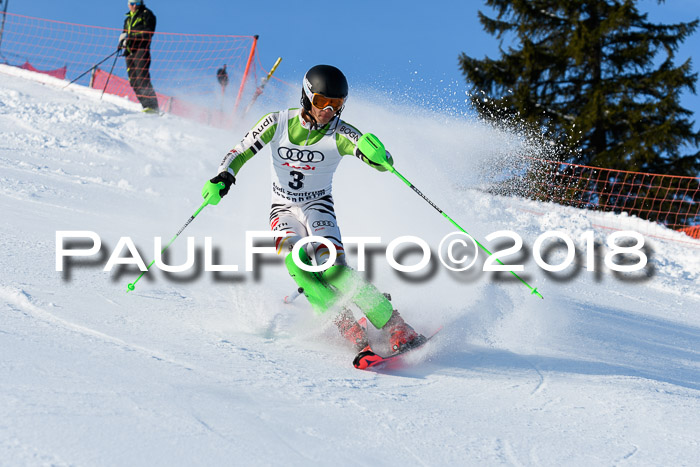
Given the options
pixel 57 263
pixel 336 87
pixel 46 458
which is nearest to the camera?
pixel 46 458

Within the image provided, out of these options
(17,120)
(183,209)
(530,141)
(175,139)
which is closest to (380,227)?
(183,209)

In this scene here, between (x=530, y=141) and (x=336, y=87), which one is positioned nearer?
(x=336, y=87)

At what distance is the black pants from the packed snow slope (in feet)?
12.5

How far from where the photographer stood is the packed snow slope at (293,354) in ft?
7.51

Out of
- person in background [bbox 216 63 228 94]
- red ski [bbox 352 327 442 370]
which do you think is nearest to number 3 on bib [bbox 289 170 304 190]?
red ski [bbox 352 327 442 370]

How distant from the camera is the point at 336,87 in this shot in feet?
13.0

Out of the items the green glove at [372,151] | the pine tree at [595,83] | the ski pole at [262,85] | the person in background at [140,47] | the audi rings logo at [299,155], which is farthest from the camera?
the pine tree at [595,83]

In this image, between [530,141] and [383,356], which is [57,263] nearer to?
[383,356]

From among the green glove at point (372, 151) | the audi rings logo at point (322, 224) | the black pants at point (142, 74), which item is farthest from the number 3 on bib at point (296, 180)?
the black pants at point (142, 74)

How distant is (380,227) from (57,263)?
11.2 ft

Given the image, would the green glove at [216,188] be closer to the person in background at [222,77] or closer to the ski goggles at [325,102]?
the ski goggles at [325,102]

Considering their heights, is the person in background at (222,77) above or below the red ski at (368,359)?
above

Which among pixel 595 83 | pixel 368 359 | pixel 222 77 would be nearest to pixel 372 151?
pixel 368 359

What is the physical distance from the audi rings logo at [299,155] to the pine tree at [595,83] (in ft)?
45.1
